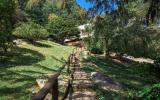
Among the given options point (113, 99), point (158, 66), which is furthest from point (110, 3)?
point (158, 66)

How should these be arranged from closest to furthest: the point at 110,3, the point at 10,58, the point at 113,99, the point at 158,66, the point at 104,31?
the point at 113,99
the point at 110,3
the point at 10,58
the point at 158,66
the point at 104,31

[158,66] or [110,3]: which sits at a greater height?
[110,3]

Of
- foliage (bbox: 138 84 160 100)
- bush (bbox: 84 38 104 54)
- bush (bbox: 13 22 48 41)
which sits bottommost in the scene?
foliage (bbox: 138 84 160 100)

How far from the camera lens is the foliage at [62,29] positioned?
208 ft

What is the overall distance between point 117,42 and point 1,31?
17.6 metres

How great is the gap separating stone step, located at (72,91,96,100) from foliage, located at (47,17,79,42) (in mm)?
Result: 50319

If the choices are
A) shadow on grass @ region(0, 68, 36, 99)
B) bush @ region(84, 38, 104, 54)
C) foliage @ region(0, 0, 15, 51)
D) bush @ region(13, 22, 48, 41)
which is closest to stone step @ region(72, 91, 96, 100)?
shadow on grass @ region(0, 68, 36, 99)

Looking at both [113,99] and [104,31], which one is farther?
[104,31]

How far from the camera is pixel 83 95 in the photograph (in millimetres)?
12602

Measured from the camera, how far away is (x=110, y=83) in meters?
17.3

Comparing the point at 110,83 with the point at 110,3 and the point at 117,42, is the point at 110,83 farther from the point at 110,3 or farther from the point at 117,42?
the point at 117,42

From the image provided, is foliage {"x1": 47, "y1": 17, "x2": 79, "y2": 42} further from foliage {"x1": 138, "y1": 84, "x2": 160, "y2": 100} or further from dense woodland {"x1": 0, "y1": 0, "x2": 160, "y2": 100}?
foliage {"x1": 138, "y1": 84, "x2": 160, "y2": 100}

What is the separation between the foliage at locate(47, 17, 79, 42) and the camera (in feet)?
208

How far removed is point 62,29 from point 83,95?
2018 inches
